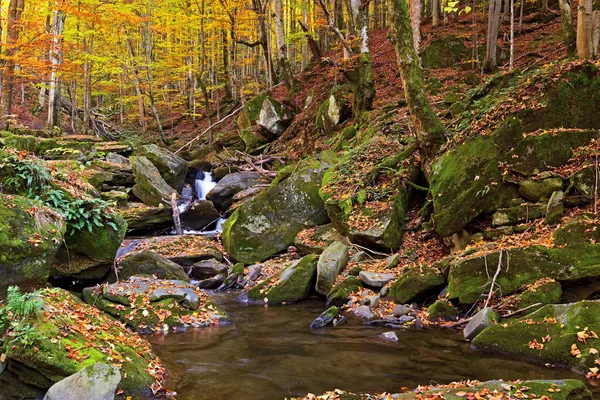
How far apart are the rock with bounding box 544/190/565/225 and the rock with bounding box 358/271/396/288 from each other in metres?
3.08

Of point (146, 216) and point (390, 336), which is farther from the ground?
point (146, 216)

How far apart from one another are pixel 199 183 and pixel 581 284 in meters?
17.0

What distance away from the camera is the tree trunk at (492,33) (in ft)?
49.4

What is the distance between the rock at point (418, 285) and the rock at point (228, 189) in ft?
33.4

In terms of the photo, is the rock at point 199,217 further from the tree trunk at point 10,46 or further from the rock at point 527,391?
the rock at point 527,391

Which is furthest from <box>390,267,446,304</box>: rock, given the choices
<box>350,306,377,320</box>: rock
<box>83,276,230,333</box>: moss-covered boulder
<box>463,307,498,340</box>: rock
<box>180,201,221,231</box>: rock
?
<box>180,201,221,231</box>: rock

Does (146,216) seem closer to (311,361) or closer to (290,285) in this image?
(290,285)

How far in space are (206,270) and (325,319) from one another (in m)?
4.79

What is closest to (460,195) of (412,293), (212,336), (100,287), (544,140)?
(544,140)

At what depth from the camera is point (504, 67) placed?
1739 cm

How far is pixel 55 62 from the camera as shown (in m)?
19.8

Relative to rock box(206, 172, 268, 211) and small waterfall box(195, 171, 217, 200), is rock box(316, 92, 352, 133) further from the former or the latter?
small waterfall box(195, 171, 217, 200)

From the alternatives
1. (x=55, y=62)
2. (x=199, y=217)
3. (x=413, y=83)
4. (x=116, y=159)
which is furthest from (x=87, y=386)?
(x=55, y=62)

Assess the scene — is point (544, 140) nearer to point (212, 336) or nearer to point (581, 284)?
point (581, 284)
